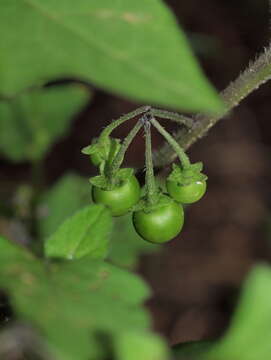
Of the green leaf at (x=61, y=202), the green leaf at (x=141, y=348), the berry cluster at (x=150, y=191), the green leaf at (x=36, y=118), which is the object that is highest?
the green leaf at (x=36, y=118)

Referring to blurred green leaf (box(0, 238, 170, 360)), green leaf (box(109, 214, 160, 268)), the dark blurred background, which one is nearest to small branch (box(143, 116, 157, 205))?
blurred green leaf (box(0, 238, 170, 360))

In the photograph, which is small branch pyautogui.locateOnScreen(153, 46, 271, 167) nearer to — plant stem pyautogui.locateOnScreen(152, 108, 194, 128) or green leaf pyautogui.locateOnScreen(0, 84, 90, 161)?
plant stem pyautogui.locateOnScreen(152, 108, 194, 128)

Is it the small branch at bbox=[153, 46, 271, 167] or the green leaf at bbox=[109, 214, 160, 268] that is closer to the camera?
the small branch at bbox=[153, 46, 271, 167]

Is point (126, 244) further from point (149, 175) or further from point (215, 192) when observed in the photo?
point (215, 192)

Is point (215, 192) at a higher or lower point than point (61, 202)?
higher

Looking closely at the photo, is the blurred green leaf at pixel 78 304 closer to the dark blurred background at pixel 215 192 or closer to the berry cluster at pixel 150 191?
the berry cluster at pixel 150 191

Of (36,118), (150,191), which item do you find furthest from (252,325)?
(36,118)

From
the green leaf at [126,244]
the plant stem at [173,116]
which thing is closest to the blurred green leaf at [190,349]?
the plant stem at [173,116]
